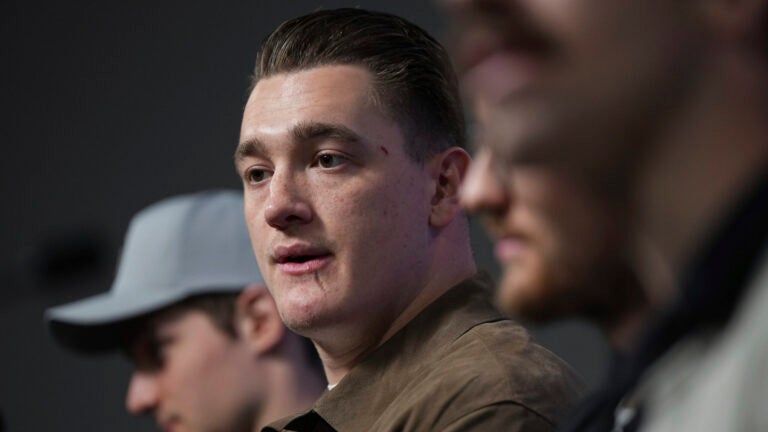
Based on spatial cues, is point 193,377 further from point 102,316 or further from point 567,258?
point 567,258

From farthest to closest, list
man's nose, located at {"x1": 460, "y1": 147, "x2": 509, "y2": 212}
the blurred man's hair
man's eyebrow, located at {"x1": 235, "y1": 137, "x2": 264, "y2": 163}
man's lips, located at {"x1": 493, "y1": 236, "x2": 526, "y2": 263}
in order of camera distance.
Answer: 1. the blurred man's hair
2. man's eyebrow, located at {"x1": 235, "y1": 137, "x2": 264, "y2": 163}
3. man's nose, located at {"x1": 460, "y1": 147, "x2": 509, "y2": 212}
4. man's lips, located at {"x1": 493, "y1": 236, "x2": 526, "y2": 263}

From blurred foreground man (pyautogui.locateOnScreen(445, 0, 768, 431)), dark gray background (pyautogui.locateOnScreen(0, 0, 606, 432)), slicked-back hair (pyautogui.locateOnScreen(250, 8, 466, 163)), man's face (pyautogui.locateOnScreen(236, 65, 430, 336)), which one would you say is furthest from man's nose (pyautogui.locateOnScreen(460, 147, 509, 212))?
dark gray background (pyautogui.locateOnScreen(0, 0, 606, 432))

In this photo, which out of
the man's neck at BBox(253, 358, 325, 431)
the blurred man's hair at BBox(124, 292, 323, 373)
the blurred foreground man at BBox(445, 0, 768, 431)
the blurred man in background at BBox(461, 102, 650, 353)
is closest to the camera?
the blurred foreground man at BBox(445, 0, 768, 431)

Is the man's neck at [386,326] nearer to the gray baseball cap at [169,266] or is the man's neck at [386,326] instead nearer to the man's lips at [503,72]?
the gray baseball cap at [169,266]

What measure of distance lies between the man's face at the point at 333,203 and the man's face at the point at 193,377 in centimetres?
64

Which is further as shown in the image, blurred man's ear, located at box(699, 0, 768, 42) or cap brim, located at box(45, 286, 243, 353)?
cap brim, located at box(45, 286, 243, 353)

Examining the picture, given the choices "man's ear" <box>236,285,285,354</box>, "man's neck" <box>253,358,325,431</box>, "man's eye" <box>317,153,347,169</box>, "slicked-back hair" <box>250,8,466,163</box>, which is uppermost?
"slicked-back hair" <box>250,8,466,163</box>

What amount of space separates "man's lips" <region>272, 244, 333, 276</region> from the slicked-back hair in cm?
21

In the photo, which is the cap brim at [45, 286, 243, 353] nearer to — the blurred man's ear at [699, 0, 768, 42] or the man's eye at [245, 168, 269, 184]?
the man's eye at [245, 168, 269, 184]

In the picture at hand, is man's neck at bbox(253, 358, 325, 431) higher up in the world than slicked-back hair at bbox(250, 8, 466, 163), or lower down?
lower down

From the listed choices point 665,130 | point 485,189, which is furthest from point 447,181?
point 665,130

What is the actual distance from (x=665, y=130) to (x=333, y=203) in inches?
41.9

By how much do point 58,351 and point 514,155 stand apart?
3.66 m

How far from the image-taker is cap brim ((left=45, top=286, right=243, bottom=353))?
2.73m
